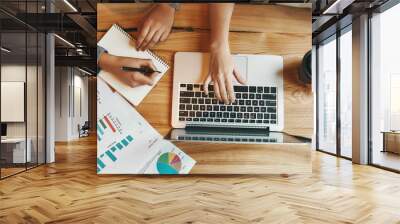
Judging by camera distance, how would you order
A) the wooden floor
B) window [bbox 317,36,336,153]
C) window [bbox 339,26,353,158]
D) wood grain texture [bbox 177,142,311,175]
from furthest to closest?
window [bbox 317,36,336,153], window [bbox 339,26,353,158], wood grain texture [bbox 177,142,311,175], the wooden floor

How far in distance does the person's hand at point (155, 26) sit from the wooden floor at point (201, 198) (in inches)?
83.8

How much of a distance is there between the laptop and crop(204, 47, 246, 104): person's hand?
78 mm

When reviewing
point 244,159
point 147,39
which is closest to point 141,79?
point 147,39

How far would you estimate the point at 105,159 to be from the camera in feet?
18.6

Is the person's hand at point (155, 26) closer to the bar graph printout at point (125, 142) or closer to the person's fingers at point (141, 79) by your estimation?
the person's fingers at point (141, 79)

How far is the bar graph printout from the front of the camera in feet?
18.4

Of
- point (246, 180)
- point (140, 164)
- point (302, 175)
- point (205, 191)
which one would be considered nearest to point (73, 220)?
point (205, 191)

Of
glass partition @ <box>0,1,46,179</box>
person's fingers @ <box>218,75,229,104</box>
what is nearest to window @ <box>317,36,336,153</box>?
person's fingers @ <box>218,75,229,104</box>

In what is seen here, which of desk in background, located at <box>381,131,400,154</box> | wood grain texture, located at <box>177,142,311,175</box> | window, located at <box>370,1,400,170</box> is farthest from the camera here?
desk in background, located at <box>381,131,400,154</box>

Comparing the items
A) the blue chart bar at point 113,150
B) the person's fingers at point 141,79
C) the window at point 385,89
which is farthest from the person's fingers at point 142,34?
the window at point 385,89

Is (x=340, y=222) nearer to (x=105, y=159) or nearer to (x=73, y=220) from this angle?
(x=73, y=220)

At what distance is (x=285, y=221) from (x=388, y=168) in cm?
409

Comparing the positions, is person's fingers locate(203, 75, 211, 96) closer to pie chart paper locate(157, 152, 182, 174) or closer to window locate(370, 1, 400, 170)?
pie chart paper locate(157, 152, 182, 174)

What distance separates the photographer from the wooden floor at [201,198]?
3.54m
